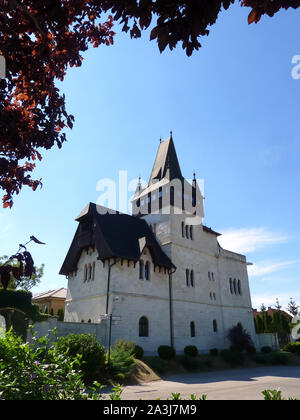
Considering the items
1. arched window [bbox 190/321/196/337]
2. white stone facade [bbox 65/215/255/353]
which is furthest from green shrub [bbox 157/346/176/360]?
arched window [bbox 190/321/196/337]

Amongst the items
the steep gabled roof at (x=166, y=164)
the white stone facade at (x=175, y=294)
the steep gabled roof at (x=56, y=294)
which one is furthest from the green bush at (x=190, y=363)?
the steep gabled roof at (x=56, y=294)

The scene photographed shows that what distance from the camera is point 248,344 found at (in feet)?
92.3

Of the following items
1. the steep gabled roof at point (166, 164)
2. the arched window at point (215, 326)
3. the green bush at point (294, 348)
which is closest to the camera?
the arched window at point (215, 326)

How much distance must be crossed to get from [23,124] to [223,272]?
103 feet

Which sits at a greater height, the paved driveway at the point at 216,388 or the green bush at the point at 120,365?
the green bush at the point at 120,365

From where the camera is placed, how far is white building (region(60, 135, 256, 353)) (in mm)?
23219

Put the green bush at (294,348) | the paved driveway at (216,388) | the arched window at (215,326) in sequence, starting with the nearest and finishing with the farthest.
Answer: the paved driveway at (216,388), the arched window at (215,326), the green bush at (294,348)

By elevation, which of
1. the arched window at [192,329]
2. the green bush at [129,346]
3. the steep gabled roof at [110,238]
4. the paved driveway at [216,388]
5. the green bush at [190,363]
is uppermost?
the steep gabled roof at [110,238]

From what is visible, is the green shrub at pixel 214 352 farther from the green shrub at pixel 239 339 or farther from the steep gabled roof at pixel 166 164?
the steep gabled roof at pixel 166 164

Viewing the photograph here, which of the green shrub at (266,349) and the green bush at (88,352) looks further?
the green shrub at (266,349)

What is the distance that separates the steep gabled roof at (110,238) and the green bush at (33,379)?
18889 millimetres

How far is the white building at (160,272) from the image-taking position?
914 inches

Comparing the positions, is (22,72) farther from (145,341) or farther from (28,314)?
(145,341)
